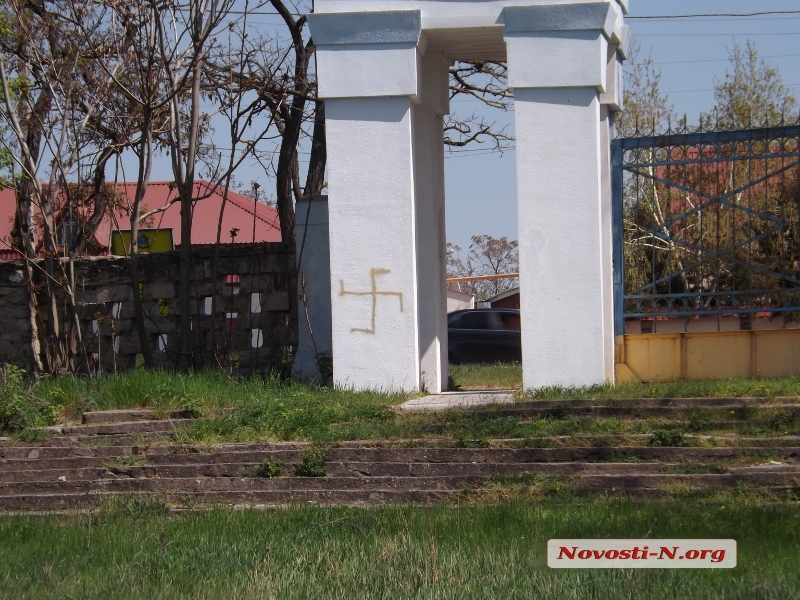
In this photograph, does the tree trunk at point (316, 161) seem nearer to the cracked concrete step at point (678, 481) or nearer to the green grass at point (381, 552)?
the green grass at point (381, 552)

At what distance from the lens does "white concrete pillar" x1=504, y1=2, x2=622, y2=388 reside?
33.2 ft

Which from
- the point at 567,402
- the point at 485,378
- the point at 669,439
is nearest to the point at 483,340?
the point at 485,378

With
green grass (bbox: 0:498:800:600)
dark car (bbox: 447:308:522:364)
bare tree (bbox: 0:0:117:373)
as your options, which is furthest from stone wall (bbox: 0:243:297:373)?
dark car (bbox: 447:308:522:364)

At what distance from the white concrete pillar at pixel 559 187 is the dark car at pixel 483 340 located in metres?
9.31

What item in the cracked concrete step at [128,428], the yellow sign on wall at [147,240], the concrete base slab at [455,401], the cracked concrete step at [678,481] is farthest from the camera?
the yellow sign on wall at [147,240]

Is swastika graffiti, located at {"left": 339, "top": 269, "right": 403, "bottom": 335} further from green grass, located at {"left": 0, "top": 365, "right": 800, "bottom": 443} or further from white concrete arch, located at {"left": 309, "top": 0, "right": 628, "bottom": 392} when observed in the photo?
green grass, located at {"left": 0, "top": 365, "right": 800, "bottom": 443}

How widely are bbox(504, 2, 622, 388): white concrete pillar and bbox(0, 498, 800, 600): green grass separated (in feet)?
11.0

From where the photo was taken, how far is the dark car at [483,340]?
1975 centimetres

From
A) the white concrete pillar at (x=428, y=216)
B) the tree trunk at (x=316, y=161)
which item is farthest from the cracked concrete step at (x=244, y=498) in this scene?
the tree trunk at (x=316, y=161)

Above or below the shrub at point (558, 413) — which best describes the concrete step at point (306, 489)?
below

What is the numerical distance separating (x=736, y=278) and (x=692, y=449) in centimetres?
374

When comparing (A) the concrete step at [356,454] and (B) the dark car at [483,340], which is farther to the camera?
(B) the dark car at [483,340]

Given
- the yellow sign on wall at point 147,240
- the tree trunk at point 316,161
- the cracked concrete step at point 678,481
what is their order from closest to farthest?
the cracked concrete step at point 678,481 → the yellow sign on wall at point 147,240 → the tree trunk at point 316,161

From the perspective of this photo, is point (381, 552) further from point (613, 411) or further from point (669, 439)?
point (613, 411)
